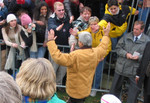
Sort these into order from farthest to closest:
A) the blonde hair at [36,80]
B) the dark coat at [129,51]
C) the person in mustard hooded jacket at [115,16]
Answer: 1. the person in mustard hooded jacket at [115,16]
2. the dark coat at [129,51]
3. the blonde hair at [36,80]

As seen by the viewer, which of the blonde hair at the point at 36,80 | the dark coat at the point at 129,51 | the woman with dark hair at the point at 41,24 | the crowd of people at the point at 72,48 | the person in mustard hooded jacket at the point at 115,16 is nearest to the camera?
the blonde hair at the point at 36,80

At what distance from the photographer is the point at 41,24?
412 centimetres

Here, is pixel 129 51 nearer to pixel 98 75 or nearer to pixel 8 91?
pixel 98 75

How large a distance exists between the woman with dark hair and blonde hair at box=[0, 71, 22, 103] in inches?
116

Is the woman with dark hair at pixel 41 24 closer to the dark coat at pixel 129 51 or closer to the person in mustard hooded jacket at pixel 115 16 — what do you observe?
the person in mustard hooded jacket at pixel 115 16

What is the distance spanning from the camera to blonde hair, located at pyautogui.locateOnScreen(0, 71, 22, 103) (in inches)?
41.1

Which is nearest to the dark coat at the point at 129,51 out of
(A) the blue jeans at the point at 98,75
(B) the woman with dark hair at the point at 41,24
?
(A) the blue jeans at the point at 98,75

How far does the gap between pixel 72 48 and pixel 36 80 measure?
5.53 ft

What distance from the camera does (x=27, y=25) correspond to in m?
4.07

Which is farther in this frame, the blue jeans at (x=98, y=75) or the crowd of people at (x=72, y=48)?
the blue jeans at (x=98, y=75)

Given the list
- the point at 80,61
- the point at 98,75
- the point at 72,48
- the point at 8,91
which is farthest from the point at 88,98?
the point at 8,91

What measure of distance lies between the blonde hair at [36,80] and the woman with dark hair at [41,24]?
2.17 m

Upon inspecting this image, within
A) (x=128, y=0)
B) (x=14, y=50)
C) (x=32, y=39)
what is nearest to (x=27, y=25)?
(x=32, y=39)

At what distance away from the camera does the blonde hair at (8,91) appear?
1.04m
